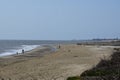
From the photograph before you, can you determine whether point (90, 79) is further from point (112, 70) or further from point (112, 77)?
point (112, 70)

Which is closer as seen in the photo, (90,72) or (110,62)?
(90,72)

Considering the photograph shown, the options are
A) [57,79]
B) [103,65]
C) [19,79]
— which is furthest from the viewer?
[19,79]

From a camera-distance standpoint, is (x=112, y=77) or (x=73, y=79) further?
(x=73, y=79)

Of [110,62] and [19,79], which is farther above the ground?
[110,62]

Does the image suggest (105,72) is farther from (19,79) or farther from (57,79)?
(19,79)

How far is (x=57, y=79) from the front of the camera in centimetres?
1802

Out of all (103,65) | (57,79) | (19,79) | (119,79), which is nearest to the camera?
(119,79)

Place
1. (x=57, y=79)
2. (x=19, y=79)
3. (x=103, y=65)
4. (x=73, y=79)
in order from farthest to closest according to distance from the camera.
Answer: (x=19, y=79)
(x=57, y=79)
(x=103, y=65)
(x=73, y=79)

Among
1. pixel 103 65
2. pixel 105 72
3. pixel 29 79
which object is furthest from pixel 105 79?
pixel 29 79

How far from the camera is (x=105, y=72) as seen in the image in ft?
44.1

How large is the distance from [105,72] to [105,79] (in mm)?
2612

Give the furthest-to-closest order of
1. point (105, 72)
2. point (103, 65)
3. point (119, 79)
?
point (103, 65)
point (105, 72)
point (119, 79)

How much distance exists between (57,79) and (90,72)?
4274mm

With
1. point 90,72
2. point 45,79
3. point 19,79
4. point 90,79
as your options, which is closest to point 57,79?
point 45,79
